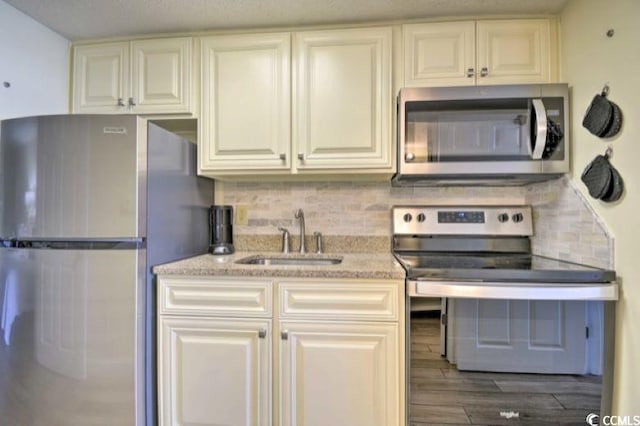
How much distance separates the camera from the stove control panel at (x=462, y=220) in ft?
6.03

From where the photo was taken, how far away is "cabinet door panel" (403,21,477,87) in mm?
1652

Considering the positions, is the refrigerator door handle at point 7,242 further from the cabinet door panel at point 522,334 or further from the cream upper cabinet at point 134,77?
the cabinet door panel at point 522,334

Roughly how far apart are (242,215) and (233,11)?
1102 mm

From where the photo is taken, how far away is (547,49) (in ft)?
5.33

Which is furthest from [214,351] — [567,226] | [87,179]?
[567,226]

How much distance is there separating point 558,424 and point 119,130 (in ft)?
6.79

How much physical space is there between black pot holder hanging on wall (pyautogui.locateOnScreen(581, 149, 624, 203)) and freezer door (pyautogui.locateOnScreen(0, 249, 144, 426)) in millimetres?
1886

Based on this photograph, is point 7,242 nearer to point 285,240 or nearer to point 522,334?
point 285,240

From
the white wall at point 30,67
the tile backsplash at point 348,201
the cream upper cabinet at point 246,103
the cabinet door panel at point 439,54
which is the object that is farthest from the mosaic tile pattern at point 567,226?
the white wall at point 30,67

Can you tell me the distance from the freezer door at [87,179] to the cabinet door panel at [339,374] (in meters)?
0.84

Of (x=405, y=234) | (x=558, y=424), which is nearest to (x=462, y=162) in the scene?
(x=405, y=234)

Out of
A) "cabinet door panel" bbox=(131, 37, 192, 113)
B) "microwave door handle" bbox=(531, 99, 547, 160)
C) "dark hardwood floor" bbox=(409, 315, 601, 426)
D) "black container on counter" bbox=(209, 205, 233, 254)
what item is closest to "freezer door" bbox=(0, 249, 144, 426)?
"black container on counter" bbox=(209, 205, 233, 254)

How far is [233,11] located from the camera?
63.9 inches

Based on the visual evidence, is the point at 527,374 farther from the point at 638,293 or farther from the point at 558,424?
the point at 638,293
